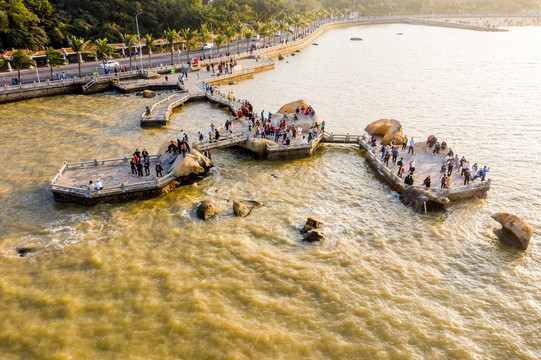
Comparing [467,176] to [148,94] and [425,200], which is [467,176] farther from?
[148,94]

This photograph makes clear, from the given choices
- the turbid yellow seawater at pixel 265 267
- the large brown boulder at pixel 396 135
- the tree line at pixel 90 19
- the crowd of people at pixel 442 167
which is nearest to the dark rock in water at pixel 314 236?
the turbid yellow seawater at pixel 265 267

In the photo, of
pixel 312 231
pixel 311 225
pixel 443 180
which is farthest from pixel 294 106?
pixel 312 231

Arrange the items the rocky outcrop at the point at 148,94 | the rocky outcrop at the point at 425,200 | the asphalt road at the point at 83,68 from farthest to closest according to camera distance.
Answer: the asphalt road at the point at 83,68 < the rocky outcrop at the point at 148,94 < the rocky outcrop at the point at 425,200

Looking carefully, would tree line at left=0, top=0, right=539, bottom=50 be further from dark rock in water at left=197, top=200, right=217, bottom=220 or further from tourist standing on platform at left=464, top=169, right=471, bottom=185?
tourist standing on platform at left=464, top=169, right=471, bottom=185

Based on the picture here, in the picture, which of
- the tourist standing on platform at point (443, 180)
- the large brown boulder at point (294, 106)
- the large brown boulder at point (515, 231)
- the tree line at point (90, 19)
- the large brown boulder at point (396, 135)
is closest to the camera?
the large brown boulder at point (515, 231)

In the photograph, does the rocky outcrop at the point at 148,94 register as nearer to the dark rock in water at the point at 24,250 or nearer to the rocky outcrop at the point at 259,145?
the rocky outcrop at the point at 259,145

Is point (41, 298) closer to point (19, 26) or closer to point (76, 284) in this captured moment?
point (76, 284)

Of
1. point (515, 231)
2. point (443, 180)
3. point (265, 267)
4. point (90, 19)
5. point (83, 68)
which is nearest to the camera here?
point (265, 267)
